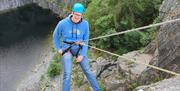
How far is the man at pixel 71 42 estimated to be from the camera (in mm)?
9570

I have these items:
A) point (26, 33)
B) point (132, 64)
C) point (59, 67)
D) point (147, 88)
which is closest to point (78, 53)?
point (147, 88)

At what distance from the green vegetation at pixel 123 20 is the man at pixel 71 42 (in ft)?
31.5

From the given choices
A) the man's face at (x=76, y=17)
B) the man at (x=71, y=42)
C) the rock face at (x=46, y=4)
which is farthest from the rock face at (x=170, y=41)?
the rock face at (x=46, y=4)

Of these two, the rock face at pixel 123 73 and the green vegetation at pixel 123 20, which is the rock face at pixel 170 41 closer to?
the rock face at pixel 123 73

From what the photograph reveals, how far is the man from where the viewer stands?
9570 millimetres

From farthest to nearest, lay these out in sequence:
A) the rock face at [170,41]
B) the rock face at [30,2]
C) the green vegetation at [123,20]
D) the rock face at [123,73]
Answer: the rock face at [30,2] → the green vegetation at [123,20] → the rock face at [123,73] → the rock face at [170,41]

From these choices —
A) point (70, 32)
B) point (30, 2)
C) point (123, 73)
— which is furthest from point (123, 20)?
point (30, 2)

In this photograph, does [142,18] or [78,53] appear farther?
[142,18]

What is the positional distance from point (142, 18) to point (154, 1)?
118cm

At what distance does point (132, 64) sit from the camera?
44.9 ft

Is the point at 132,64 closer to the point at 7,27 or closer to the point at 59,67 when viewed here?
the point at 59,67

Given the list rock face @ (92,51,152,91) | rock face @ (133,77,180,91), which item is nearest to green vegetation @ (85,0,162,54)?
rock face @ (92,51,152,91)

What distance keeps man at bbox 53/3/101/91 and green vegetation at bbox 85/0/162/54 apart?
378 inches

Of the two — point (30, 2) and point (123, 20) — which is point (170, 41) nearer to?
point (123, 20)
